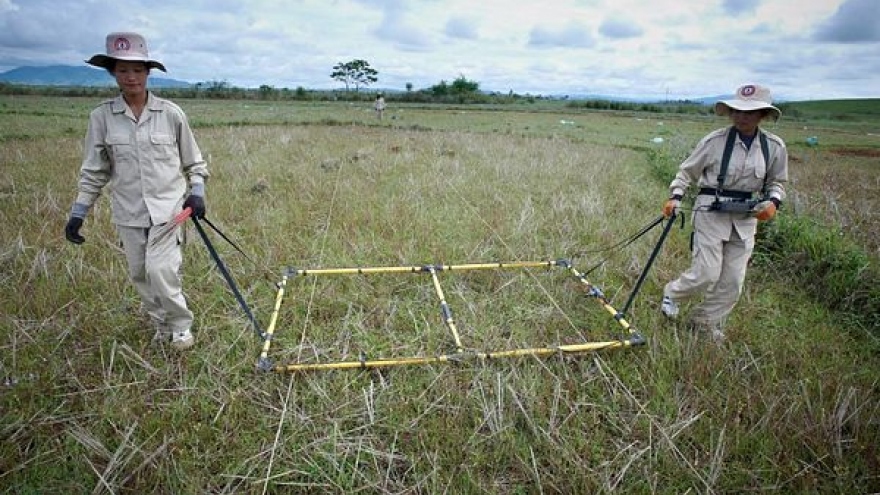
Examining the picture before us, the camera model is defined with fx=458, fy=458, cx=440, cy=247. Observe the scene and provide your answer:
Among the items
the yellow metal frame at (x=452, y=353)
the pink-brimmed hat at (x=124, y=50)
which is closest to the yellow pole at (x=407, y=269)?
the yellow metal frame at (x=452, y=353)

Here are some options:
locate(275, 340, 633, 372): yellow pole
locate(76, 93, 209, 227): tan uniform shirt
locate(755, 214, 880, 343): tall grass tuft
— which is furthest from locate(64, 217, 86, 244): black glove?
locate(755, 214, 880, 343): tall grass tuft

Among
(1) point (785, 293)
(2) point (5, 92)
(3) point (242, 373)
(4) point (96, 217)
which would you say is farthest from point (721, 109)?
(2) point (5, 92)

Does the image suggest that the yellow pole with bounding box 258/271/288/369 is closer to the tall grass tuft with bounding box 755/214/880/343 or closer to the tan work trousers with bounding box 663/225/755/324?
the tan work trousers with bounding box 663/225/755/324

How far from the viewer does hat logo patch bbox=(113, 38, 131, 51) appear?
2863mm

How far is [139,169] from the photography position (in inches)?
121

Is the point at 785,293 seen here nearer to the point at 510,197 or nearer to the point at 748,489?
the point at 748,489

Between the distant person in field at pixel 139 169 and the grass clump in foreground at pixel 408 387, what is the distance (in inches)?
23.2

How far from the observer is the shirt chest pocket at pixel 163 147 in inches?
121

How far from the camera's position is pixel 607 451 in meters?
2.58

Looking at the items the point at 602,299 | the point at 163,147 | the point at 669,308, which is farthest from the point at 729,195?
the point at 163,147

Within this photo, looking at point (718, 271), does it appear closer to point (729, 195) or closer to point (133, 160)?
point (729, 195)

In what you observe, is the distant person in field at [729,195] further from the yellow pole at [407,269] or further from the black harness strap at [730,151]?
the yellow pole at [407,269]

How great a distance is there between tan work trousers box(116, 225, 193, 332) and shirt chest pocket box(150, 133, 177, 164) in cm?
48

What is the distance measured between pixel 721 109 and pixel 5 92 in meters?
42.2
